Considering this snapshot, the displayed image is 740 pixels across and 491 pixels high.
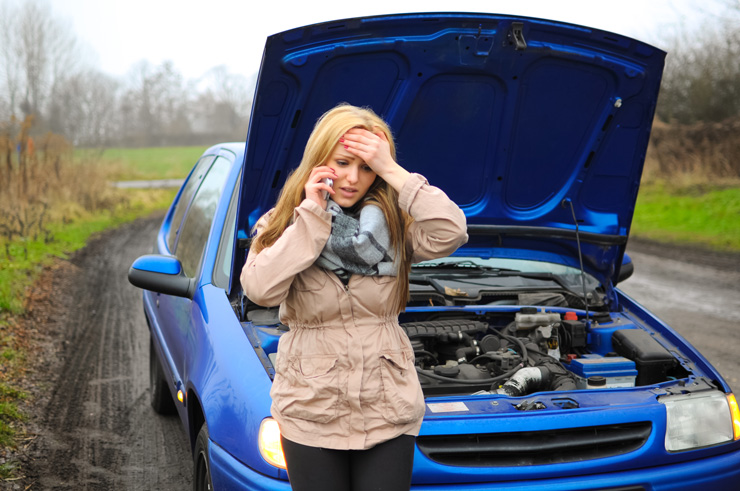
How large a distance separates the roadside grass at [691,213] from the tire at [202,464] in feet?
38.1

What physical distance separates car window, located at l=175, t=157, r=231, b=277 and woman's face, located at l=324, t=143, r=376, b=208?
75.4 inches

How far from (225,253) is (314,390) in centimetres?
174

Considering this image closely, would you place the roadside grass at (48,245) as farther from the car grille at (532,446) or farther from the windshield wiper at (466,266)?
the car grille at (532,446)

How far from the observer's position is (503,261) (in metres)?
3.94

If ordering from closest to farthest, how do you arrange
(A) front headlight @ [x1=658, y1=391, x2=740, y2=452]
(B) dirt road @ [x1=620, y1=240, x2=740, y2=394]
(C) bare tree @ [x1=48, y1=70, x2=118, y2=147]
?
(A) front headlight @ [x1=658, y1=391, x2=740, y2=452], (B) dirt road @ [x1=620, y1=240, x2=740, y2=394], (C) bare tree @ [x1=48, y1=70, x2=118, y2=147]

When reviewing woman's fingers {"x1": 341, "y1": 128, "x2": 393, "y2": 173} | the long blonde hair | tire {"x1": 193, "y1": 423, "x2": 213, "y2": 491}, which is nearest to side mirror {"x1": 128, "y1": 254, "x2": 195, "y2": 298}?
tire {"x1": 193, "y1": 423, "x2": 213, "y2": 491}

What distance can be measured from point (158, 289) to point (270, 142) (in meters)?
1.03

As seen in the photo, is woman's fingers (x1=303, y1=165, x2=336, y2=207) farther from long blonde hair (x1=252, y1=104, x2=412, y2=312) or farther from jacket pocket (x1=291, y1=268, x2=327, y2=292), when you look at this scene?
jacket pocket (x1=291, y1=268, x2=327, y2=292)

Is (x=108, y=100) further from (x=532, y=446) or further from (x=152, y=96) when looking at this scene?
(x=532, y=446)

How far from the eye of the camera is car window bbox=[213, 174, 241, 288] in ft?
11.2

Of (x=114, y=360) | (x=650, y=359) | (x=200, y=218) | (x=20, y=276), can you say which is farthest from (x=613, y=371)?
(x=20, y=276)

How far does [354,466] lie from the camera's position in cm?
201

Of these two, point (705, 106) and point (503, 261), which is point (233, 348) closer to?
point (503, 261)

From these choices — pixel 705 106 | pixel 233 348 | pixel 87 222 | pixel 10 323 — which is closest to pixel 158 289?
pixel 233 348
